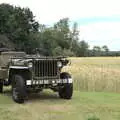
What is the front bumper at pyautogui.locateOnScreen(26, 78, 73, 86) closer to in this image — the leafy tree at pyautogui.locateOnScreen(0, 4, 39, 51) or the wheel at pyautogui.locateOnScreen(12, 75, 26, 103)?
the wheel at pyautogui.locateOnScreen(12, 75, 26, 103)

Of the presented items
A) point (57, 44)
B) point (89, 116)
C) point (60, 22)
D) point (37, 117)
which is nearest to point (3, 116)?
point (37, 117)

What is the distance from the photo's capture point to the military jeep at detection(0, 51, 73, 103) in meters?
13.7

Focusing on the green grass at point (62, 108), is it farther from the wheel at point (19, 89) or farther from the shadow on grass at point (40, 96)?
the wheel at point (19, 89)

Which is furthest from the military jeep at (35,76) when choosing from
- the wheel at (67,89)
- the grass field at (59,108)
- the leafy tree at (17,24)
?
the leafy tree at (17,24)

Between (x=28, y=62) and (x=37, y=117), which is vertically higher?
(x=28, y=62)

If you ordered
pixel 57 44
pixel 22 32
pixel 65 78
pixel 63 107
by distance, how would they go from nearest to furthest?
1. pixel 63 107
2. pixel 65 78
3. pixel 22 32
4. pixel 57 44

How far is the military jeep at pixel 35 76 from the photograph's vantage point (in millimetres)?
13727

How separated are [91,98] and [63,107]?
241 cm

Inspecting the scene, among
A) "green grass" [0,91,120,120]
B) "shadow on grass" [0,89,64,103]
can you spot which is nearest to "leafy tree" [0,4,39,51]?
"shadow on grass" [0,89,64,103]

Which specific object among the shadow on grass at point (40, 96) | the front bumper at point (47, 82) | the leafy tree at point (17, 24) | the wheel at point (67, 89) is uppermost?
the leafy tree at point (17, 24)

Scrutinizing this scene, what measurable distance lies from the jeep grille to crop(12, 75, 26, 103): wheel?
21.0 inches

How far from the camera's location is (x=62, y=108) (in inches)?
495

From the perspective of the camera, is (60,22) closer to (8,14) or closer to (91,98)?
(8,14)

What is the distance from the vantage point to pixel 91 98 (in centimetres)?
1495
